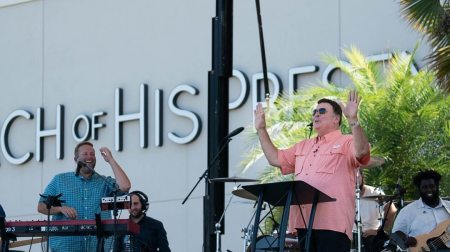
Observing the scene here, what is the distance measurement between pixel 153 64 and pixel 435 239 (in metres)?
9.93

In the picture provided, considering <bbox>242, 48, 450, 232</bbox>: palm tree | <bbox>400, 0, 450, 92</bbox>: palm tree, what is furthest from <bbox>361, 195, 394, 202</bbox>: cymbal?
<bbox>242, 48, 450, 232</bbox>: palm tree

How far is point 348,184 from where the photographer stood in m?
11.0

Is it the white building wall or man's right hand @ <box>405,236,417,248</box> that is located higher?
the white building wall

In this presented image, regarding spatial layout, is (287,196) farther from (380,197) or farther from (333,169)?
(380,197)

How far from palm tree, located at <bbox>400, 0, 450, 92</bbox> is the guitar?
2.17 m

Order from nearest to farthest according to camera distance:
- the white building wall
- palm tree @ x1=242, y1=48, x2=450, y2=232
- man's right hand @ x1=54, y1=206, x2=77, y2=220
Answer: man's right hand @ x1=54, y1=206, x2=77, y2=220
palm tree @ x1=242, y1=48, x2=450, y2=232
the white building wall

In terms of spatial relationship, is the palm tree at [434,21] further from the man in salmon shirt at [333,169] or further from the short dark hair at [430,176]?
the man in salmon shirt at [333,169]

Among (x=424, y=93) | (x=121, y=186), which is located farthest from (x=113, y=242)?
(x=424, y=93)

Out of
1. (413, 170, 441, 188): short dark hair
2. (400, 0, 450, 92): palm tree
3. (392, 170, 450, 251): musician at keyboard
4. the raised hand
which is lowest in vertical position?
(392, 170, 450, 251): musician at keyboard

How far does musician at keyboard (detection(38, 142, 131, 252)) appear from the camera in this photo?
42.7 ft

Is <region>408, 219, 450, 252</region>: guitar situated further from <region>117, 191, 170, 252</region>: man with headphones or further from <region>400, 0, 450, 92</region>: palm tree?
<region>117, 191, 170, 252</region>: man with headphones

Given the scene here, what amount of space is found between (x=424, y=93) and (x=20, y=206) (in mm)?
10145

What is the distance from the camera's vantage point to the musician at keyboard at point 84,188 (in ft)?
42.7

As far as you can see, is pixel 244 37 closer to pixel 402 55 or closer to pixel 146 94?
pixel 146 94
